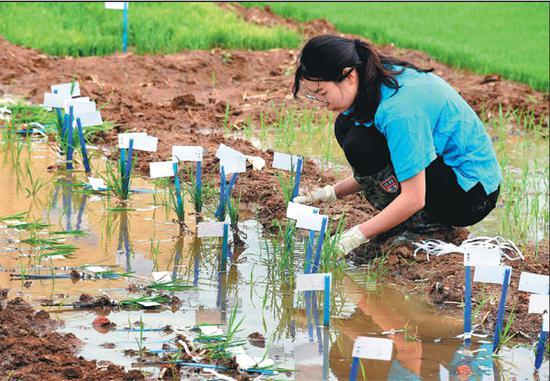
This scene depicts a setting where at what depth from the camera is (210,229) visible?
391 cm

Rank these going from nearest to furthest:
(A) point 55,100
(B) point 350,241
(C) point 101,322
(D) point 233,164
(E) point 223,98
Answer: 1. (C) point 101,322
2. (B) point 350,241
3. (D) point 233,164
4. (A) point 55,100
5. (E) point 223,98

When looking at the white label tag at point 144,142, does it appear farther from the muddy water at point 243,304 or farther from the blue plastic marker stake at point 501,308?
the blue plastic marker stake at point 501,308

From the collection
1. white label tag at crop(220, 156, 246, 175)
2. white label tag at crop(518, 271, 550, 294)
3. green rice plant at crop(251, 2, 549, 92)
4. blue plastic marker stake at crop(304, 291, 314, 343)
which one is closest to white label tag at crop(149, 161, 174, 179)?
white label tag at crop(220, 156, 246, 175)

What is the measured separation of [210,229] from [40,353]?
3.29 ft

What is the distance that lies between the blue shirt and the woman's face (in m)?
0.13

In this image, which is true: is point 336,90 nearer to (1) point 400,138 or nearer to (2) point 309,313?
(1) point 400,138

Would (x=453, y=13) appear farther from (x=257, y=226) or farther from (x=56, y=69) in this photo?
(x=257, y=226)

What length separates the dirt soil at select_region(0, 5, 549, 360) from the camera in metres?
4.17

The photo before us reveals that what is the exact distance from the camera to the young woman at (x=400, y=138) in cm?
381

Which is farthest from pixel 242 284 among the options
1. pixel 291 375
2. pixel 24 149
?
pixel 24 149

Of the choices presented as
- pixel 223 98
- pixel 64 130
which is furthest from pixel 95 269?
pixel 223 98

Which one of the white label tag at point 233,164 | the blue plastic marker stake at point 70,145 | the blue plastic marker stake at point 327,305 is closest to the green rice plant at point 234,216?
the white label tag at point 233,164

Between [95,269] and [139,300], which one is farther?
[95,269]

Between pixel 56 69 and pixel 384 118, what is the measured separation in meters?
4.60
